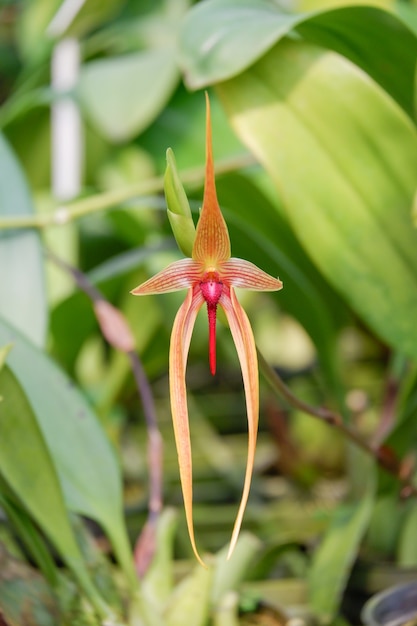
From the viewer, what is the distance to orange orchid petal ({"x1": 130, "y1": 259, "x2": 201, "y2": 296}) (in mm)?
391

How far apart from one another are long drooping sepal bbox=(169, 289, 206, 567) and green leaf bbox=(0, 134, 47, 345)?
380mm

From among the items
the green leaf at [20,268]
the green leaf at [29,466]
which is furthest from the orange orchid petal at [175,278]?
the green leaf at [20,268]

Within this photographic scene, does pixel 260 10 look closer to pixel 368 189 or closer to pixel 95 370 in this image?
pixel 368 189

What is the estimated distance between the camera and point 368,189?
667mm

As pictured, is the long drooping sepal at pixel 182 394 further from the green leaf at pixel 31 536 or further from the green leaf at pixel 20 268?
the green leaf at pixel 20 268

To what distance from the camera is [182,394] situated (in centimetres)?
37

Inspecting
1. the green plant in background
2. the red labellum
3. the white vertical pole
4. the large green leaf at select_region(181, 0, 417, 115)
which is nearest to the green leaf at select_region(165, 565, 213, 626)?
the green plant in background

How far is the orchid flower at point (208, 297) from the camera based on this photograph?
370mm

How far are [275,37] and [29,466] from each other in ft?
1.17

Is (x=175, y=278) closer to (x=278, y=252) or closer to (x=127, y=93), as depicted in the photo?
(x=278, y=252)

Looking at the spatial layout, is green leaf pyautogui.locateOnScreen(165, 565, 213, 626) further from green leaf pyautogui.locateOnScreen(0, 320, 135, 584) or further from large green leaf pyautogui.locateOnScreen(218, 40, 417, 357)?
large green leaf pyautogui.locateOnScreen(218, 40, 417, 357)

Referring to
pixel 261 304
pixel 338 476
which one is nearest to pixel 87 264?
pixel 261 304

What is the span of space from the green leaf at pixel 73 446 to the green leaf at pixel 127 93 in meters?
0.52

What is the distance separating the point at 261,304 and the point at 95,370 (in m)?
0.48
